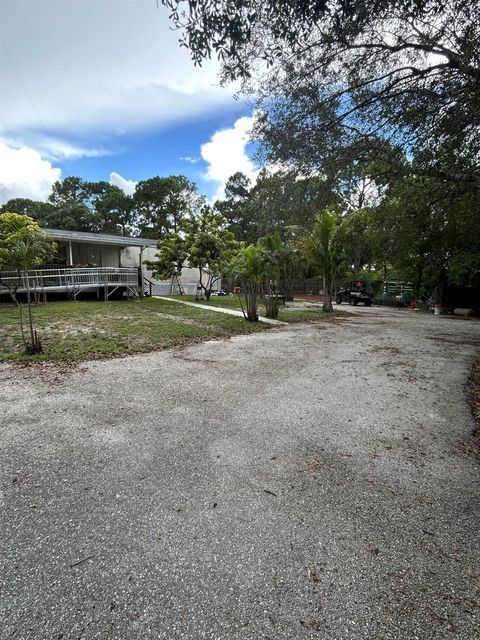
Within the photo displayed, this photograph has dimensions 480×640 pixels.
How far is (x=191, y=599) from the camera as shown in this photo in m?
1.51

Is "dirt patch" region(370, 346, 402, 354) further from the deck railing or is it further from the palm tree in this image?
the deck railing

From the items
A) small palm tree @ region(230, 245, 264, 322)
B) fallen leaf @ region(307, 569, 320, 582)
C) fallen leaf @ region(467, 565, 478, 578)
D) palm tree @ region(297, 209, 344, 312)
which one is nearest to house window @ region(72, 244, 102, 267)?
small palm tree @ region(230, 245, 264, 322)

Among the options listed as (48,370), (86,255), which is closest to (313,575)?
(48,370)

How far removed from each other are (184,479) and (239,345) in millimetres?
5070

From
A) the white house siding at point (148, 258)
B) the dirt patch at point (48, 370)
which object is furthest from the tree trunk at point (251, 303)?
the white house siding at point (148, 258)

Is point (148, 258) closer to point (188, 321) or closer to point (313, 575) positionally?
point (188, 321)

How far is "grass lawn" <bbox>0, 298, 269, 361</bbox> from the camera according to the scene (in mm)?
6377

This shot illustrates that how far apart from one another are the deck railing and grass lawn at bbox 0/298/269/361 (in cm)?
168

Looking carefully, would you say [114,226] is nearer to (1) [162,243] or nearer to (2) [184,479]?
(1) [162,243]

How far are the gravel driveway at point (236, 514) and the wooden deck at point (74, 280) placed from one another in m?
10.9

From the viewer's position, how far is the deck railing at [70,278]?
1331cm

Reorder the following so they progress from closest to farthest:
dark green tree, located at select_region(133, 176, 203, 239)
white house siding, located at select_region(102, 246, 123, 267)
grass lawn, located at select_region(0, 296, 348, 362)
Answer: grass lawn, located at select_region(0, 296, 348, 362) < white house siding, located at select_region(102, 246, 123, 267) < dark green tree, located at select_region(133, 176, 203, 239)

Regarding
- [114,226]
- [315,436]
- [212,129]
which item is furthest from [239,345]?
[114,226]

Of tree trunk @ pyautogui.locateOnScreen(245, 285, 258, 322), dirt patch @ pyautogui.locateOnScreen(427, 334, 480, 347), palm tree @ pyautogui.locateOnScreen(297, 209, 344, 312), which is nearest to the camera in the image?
dirt patch @ pyautogui.locateOnScreen(427, 334, 480, 347)
